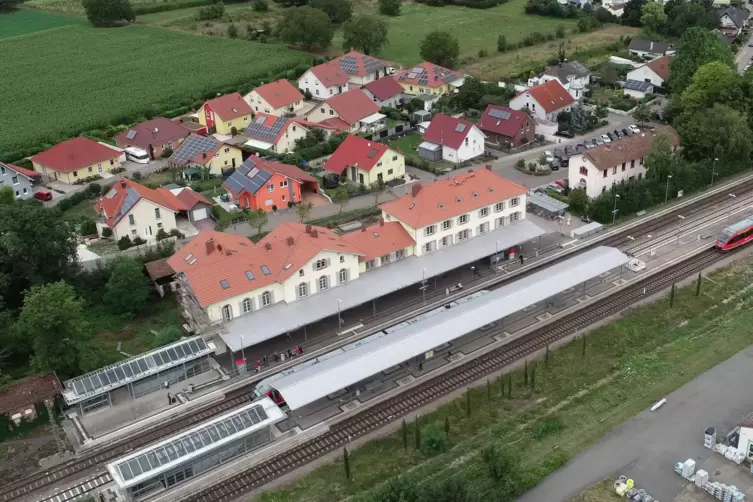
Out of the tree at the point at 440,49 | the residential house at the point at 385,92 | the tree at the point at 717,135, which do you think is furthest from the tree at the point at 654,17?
the tree at the point at 717,135

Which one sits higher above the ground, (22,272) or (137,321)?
(22,272)

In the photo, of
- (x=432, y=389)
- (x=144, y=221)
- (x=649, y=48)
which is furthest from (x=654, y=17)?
(x=432, y=389)

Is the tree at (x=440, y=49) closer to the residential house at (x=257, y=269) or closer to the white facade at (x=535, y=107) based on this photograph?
the white facade at (x=535, y=107)

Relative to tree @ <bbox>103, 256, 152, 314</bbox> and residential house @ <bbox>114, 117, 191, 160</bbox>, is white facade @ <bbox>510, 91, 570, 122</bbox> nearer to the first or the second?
residential house @ <bbox>114, 117, 191, 160</bbox>

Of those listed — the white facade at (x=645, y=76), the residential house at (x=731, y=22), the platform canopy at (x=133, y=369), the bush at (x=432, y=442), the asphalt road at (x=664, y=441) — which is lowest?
the asphalt road at (x=664, y=441)

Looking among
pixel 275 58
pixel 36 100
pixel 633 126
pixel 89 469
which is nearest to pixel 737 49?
pixel 633 126

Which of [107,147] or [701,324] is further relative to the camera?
[107,147]

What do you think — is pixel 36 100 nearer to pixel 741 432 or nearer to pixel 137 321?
pixel 137 321

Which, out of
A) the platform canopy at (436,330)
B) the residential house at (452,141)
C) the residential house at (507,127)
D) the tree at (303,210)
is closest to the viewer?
the platform canopy at (436,330)
